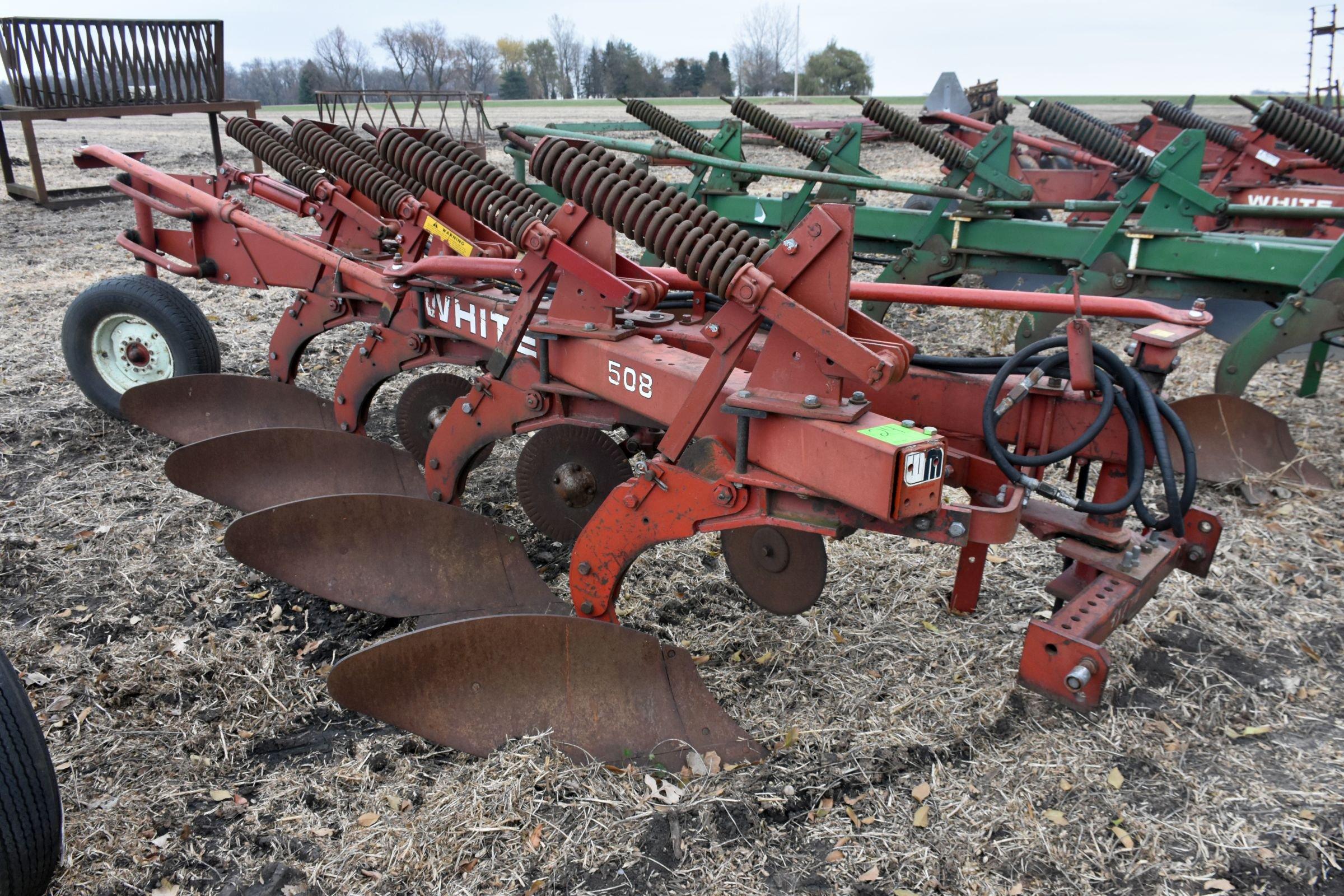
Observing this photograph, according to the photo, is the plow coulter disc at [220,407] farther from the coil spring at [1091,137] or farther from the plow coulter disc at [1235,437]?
the coil spring at [1091,137]

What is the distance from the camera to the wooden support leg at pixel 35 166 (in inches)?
414

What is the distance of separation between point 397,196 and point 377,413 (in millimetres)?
1795

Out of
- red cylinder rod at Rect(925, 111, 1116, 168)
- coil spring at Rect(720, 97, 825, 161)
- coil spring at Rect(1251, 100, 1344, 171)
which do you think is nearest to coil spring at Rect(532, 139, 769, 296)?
coil spring at Rect(720, 97, 825, 161)

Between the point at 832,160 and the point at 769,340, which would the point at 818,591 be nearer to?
the point at 769,340

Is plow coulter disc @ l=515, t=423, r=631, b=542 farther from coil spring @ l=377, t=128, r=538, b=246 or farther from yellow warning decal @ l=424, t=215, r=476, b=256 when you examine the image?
yellow warning decal @ l=424, t=215, r=476, b=256

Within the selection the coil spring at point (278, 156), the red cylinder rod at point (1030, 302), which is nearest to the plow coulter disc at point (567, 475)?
the red cylinder rod at point (1030, 302)

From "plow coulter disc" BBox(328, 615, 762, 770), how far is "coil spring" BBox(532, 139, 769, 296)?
1077mm

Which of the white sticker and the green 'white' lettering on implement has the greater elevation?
the green 'white' lettering on implement

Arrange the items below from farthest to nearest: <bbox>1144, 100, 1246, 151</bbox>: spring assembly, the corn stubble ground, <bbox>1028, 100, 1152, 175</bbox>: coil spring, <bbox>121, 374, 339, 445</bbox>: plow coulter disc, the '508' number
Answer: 1. <bbox>1144, 100, 1246, 151</bbox>: spring assembly
2. <bbox>1028, 100, 1152, 175</bbox>: coil spring
3. <bbox>121, 374, 339, 445</bbox>: plow coulter disc
4. the '508' number
5. the corn stubble ground

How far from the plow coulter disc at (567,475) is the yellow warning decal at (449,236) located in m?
0.94

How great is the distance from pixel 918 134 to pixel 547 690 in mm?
5335

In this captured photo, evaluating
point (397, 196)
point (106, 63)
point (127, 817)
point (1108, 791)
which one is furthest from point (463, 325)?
point (106, 63)

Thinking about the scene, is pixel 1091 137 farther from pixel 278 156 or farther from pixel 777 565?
pixel 278 156

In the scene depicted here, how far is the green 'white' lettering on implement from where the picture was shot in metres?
2.36
